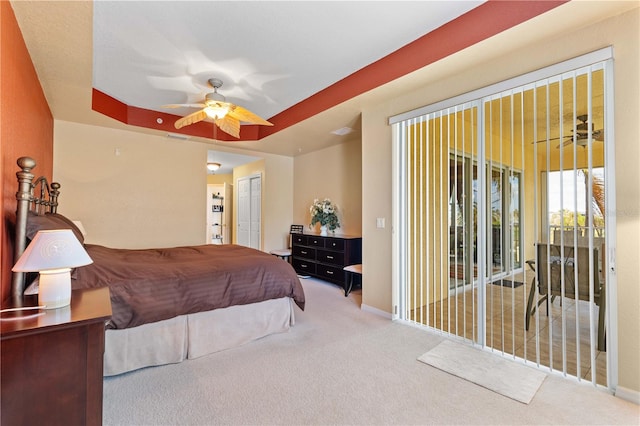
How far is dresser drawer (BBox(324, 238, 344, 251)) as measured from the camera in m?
4.70

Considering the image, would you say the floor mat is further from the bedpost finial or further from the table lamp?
the bedpost finial

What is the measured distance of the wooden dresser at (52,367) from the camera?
47.7 inches

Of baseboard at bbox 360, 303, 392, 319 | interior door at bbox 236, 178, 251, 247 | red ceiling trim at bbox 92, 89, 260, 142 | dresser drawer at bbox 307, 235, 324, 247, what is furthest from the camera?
interior door at bbox 236, 178, 251, 247

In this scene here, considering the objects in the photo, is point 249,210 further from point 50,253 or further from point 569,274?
point 569,274

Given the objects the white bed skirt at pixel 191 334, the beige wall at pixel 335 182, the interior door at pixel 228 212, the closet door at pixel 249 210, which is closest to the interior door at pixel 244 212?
the closet door at pixel 249 210

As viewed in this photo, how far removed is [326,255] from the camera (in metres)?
4.98

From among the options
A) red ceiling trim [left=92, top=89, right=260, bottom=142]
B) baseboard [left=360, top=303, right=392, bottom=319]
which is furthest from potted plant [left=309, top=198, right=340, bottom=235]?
baseboard [left=360, top=303, right=392, bottom=319]

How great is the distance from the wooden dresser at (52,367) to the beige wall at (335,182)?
161 inches

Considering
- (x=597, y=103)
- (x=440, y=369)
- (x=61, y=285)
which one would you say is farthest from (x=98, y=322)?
(x=597, y=103)

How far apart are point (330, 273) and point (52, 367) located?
3.85 metres

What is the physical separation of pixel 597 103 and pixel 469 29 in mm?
2422

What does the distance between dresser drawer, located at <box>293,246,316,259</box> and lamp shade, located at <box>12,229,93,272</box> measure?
3925 mm

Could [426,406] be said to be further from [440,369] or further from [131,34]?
[131,34]

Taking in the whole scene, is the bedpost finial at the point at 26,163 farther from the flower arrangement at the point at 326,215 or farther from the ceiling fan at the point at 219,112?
the flower arrangement at the point at 326,215
